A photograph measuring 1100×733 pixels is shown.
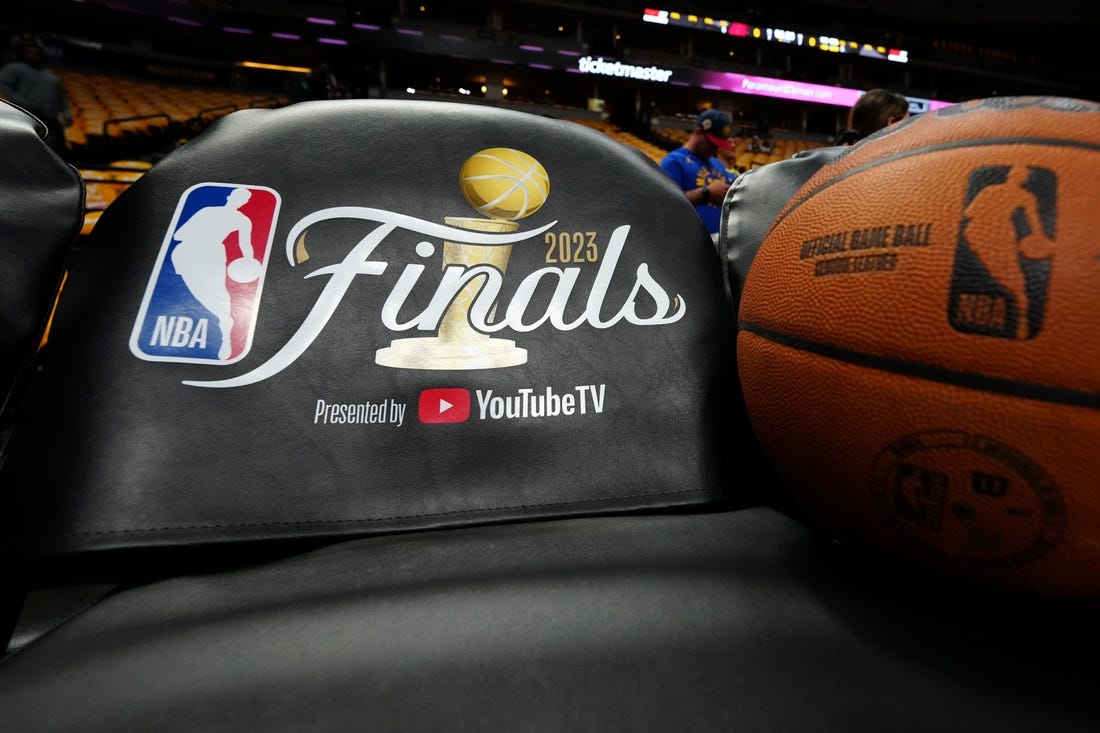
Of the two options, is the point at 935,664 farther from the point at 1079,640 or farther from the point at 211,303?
the point at 211,303

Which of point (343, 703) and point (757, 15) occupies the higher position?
point (757, 15)

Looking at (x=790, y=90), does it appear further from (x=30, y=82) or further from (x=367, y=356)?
(x=367, y=356)

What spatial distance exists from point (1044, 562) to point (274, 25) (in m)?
14.9

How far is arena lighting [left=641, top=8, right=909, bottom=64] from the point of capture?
13867 millimetres

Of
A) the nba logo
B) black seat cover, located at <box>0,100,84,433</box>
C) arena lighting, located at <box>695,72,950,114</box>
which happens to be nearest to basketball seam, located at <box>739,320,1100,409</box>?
the nba logo

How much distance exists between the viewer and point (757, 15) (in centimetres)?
1524

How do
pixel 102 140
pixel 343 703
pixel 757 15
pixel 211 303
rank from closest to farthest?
pixel 343 703 → pixel 211 303 → pixel 102 140 → pixel 757 15

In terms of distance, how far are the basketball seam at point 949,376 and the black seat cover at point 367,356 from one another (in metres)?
0.20

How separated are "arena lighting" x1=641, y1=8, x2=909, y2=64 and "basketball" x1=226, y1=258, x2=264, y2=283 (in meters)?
15.9

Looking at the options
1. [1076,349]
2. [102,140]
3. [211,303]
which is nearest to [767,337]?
[1076,349]

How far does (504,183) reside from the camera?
654 millimetres

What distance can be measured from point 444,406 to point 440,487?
0.27 feet

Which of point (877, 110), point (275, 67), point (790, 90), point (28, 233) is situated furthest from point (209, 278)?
point (790, 90)

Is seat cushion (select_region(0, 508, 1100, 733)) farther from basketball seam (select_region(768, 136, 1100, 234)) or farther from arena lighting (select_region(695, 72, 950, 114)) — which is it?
arena lighting (select_region(695, 72, 950, 114))
